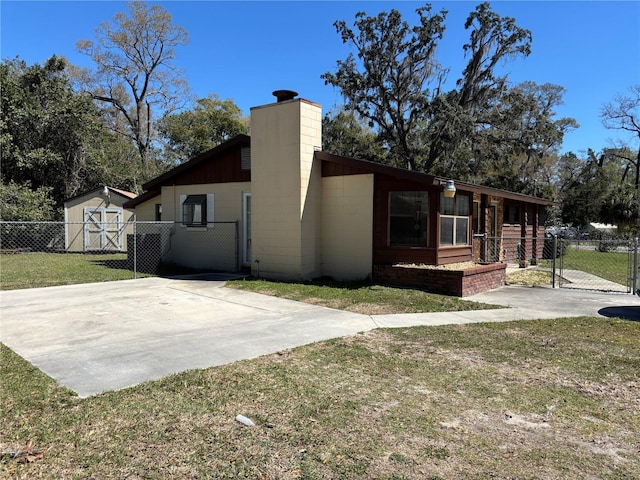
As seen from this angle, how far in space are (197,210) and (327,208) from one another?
513 centimetres

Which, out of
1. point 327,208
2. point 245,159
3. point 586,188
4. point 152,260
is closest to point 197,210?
point 152,260

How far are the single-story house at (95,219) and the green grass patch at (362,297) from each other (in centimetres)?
1241

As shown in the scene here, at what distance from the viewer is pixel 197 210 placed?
14.5m

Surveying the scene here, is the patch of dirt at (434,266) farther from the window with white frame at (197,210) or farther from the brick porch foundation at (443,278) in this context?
the window with white frame at (197,210)

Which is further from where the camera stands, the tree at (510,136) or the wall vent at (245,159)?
the tree at (510,136)

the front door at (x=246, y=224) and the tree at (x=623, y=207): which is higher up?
the tree at (x=623, y=207)

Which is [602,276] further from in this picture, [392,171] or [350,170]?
[350,170]

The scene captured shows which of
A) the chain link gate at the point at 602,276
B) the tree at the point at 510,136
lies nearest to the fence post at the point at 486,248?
the chain link gate at the point at 602,276

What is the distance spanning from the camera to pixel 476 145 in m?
26.5

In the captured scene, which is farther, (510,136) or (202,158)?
(510,136)

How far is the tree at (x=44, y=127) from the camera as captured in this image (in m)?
21.4

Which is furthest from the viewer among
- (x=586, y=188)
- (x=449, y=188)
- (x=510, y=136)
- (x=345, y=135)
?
(x=586, y=188)

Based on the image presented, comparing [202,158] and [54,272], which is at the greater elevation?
[202,158]

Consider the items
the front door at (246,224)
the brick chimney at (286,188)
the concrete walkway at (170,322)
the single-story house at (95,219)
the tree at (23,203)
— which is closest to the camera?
the concrete walkway at (170,322)
